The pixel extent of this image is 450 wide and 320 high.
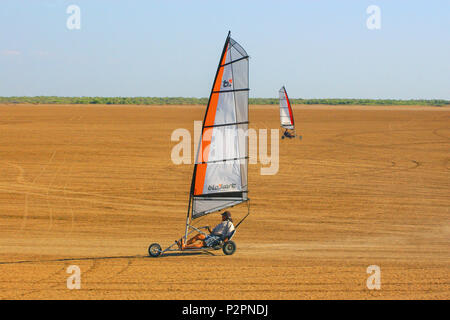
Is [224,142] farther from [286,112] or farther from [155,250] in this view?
[286,112]

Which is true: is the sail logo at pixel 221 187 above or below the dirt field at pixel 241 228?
above

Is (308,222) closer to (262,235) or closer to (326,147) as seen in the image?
(262,235)

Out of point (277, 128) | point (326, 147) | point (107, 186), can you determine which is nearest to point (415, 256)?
point (107, 186)

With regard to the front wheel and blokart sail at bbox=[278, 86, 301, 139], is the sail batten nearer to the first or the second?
the front wheel

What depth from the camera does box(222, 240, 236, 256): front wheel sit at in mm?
11906

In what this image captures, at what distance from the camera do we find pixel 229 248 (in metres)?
11.9

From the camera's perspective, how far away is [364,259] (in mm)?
11828

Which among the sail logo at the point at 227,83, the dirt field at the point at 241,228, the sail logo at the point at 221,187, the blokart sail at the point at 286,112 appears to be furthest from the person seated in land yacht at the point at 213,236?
the blokart sail at the point at 286,112

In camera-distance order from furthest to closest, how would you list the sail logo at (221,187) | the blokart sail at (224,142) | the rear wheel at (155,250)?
the sail logo at (221,187), the rear wheel at (155,250), the blokart sail at (224,142)

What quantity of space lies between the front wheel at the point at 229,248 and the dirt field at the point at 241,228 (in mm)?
122

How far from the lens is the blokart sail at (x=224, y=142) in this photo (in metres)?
11.6

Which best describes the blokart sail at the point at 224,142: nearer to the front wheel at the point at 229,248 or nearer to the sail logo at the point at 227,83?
the sail logo at the point at 227,83

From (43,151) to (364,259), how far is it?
72.3 feet

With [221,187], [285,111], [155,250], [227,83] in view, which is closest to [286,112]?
[285,111]
